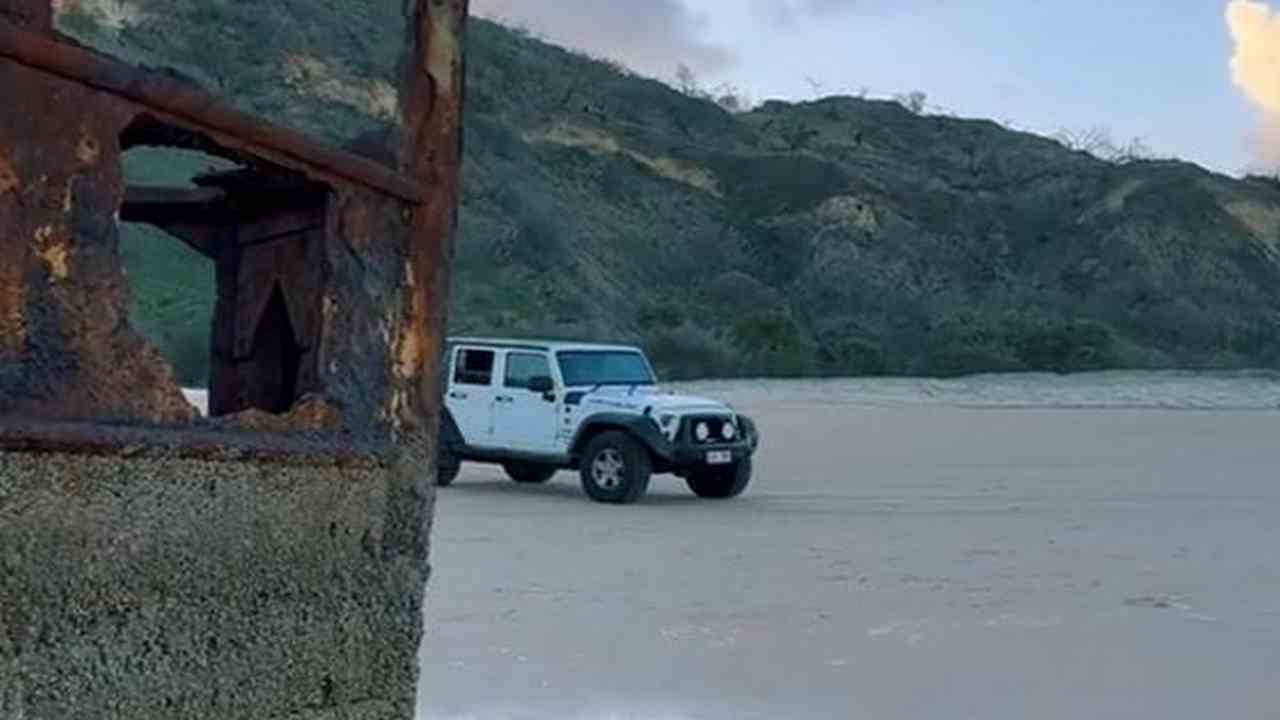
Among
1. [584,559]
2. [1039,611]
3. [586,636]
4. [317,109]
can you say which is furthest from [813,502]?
[317,109]

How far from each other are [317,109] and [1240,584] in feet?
130

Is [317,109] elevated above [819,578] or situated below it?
above

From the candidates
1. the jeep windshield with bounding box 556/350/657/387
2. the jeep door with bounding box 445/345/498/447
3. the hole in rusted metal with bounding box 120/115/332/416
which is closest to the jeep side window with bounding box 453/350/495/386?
the jeep door with bounding box 445/345/498/447

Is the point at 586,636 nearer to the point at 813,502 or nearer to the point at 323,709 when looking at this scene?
the point at 323,709

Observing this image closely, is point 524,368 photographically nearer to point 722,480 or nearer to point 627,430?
point 627,430

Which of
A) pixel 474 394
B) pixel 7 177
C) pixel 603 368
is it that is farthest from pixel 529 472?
pixel 7 177

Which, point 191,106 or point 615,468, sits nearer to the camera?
point 191,106

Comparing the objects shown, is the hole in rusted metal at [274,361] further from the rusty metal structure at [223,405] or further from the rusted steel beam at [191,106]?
the rusted steel beam at [191,106]

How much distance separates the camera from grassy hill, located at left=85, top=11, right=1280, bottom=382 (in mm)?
47469

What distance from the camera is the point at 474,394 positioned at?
1972 cm

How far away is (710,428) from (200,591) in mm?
15518

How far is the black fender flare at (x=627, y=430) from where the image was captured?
18.2m

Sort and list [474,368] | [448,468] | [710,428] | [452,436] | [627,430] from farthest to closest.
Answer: [448,468], [474,368], [452,436], [710,428], [627,430]

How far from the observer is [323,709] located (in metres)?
3.45
